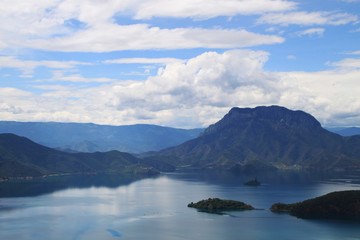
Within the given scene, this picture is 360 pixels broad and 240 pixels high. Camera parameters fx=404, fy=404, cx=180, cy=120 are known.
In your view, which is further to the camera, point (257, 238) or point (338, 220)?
point (338, 220)

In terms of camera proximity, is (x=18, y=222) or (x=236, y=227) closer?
(x=236, y=227)

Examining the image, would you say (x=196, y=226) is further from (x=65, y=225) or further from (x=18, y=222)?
(x=18, y=222)

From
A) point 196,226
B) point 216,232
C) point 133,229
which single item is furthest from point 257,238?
point 133,229

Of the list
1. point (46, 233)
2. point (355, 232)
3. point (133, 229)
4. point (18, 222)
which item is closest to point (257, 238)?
point (355, 232)

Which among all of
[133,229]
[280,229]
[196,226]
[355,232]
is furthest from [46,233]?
[355,232]

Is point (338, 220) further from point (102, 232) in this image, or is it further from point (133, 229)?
point (102, 232)

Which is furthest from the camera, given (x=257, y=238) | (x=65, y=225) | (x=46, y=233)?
(x=65, y=225)

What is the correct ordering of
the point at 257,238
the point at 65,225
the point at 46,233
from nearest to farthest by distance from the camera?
the point at 257,238
the point at 46,233
the point at 65,225

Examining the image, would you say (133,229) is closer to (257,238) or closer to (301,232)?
(257,238)
